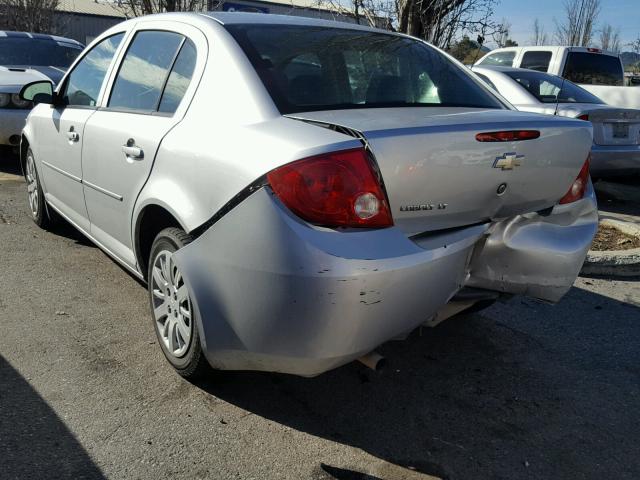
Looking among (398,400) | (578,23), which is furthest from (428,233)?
(578,23)

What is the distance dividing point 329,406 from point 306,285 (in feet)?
3.09

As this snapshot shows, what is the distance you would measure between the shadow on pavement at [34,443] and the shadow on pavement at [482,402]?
69 cm

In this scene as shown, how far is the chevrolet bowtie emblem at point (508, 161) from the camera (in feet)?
8.93

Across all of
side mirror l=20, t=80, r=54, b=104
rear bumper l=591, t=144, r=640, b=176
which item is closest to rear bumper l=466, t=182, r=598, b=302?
side mirror l=20, t=80, r=54, b=104

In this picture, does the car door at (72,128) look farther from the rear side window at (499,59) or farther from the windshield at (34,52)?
the rear side window at (499,59)

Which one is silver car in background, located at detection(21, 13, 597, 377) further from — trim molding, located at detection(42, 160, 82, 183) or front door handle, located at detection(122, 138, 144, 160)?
trim molding, located at detection(42, 160, 82, 183)

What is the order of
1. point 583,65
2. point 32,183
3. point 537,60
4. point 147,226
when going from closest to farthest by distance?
point 147,226 < point 32,183 < point 537,60 < point 583,65

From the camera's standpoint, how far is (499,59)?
37.2 feet

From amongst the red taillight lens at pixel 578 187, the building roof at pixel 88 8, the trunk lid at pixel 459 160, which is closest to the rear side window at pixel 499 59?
→ the red taillight lens at pixel 578 187

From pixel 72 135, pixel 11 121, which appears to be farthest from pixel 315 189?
pixel 11 121

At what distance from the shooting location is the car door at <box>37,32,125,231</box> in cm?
412

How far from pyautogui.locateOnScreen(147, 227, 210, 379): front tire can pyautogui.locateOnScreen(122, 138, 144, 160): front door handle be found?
1.47ft

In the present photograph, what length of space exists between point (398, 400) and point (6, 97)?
694 centimetres

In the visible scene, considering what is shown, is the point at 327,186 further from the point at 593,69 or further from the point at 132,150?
the point at 593,69
